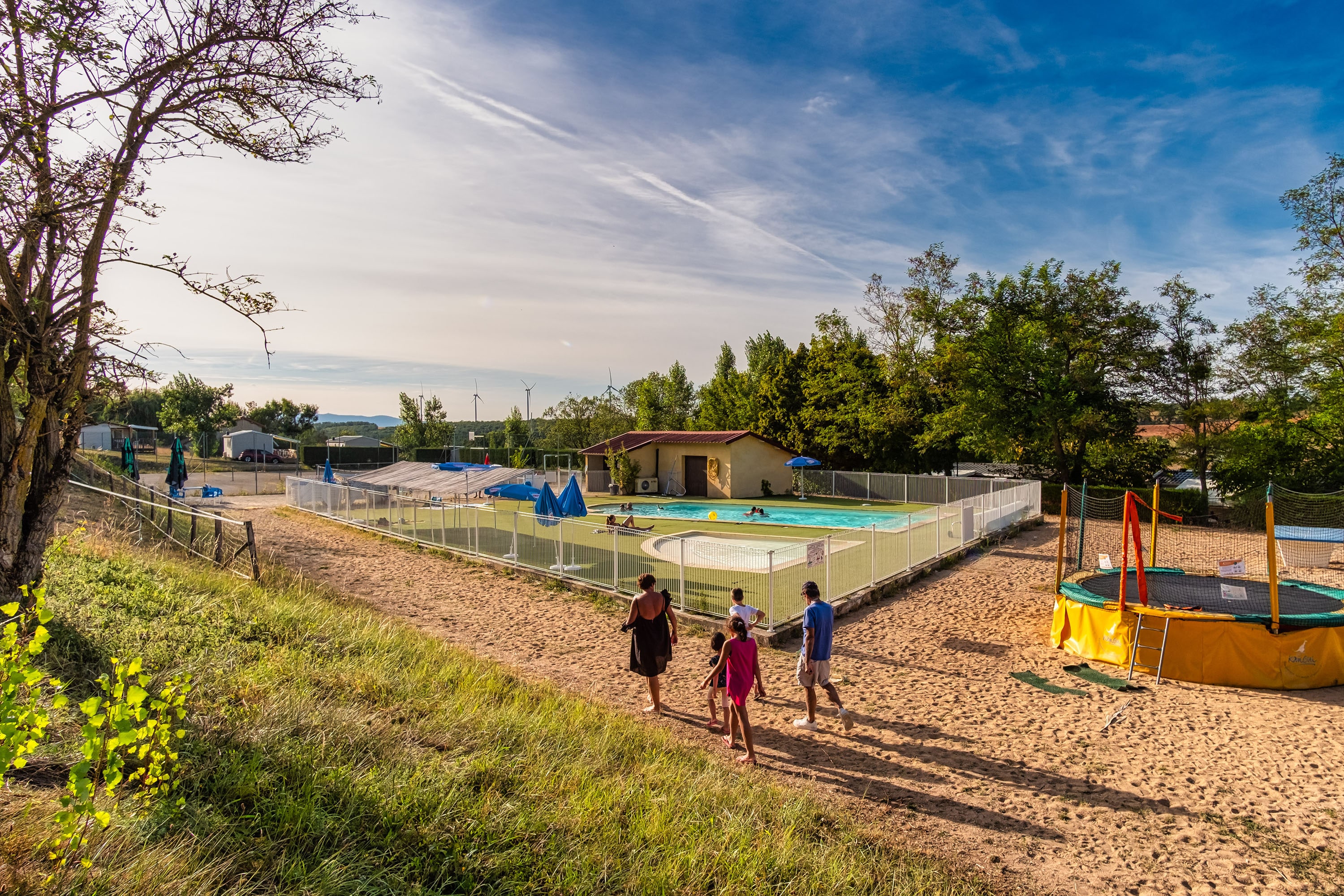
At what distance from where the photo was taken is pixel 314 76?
7.76 meters

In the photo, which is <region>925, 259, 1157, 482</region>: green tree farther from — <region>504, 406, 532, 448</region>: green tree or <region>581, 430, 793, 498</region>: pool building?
<region>504, 406, 532, 448</region>: green tree

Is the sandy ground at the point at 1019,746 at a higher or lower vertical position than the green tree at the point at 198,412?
lower

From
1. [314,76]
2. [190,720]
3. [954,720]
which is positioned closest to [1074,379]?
[954,720]

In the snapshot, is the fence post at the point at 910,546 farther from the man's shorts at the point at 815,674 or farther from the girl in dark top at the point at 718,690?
the girl in dark top at the point at 718,690

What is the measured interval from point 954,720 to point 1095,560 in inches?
538

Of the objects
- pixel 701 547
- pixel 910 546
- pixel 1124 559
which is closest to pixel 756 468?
pixel 701 547

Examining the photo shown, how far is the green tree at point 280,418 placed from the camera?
8338cm

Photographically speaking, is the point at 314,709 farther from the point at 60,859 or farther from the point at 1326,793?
the point at 1326,793

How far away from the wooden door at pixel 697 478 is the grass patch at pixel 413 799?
97.0ft

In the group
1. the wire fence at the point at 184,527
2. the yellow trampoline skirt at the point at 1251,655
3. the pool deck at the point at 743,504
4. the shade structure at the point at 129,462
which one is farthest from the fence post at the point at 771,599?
the shade structure at the point at 129,462

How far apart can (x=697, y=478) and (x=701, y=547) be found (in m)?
19.8

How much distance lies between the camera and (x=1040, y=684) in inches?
393

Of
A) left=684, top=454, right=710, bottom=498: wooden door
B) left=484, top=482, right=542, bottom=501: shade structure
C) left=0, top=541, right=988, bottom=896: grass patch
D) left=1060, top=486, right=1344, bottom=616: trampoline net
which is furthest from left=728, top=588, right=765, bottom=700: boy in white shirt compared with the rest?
left=684, top=454, right=710, bottom=498: wooden door

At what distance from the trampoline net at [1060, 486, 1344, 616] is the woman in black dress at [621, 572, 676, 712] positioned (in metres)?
8.33
